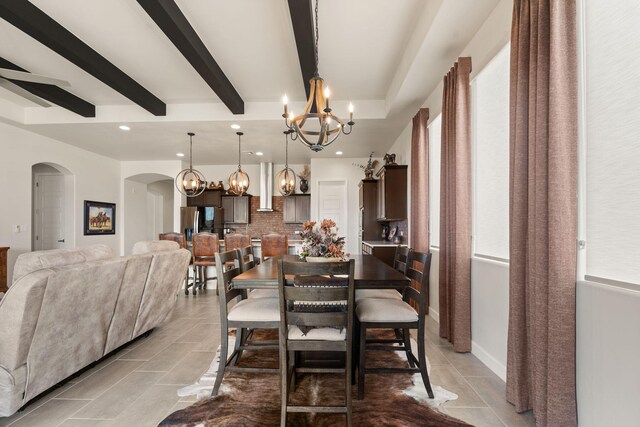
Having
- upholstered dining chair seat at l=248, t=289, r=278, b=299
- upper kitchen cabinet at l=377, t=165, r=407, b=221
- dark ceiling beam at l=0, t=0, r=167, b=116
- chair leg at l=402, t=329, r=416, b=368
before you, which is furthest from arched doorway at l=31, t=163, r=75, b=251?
chair leg at l=402, t=329, r=416, b=368

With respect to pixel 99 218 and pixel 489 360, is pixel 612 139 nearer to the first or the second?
pixel 489 360

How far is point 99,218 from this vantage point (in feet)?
22.5

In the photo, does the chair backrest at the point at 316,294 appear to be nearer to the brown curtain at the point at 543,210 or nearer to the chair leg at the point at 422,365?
the chair leg at the point at 422,365

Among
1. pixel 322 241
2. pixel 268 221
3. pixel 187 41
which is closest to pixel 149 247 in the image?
pixel 322 241

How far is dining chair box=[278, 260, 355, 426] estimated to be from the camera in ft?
5.38

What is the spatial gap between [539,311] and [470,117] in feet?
5.89

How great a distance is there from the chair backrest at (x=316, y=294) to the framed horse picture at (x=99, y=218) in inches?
263

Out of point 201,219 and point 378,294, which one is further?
point 201,219

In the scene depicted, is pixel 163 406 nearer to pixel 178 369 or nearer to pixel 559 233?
pixel 178 369

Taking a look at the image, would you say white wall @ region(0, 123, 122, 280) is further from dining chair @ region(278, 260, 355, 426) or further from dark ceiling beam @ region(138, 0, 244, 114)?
dining chair @ region(278, 260, 355, 426)

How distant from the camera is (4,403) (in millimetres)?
1758

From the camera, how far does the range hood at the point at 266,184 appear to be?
7914mm

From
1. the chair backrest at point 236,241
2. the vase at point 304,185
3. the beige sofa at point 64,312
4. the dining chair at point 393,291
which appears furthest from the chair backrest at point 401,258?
the vase at point 304,185

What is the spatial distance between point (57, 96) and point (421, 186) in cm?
480
